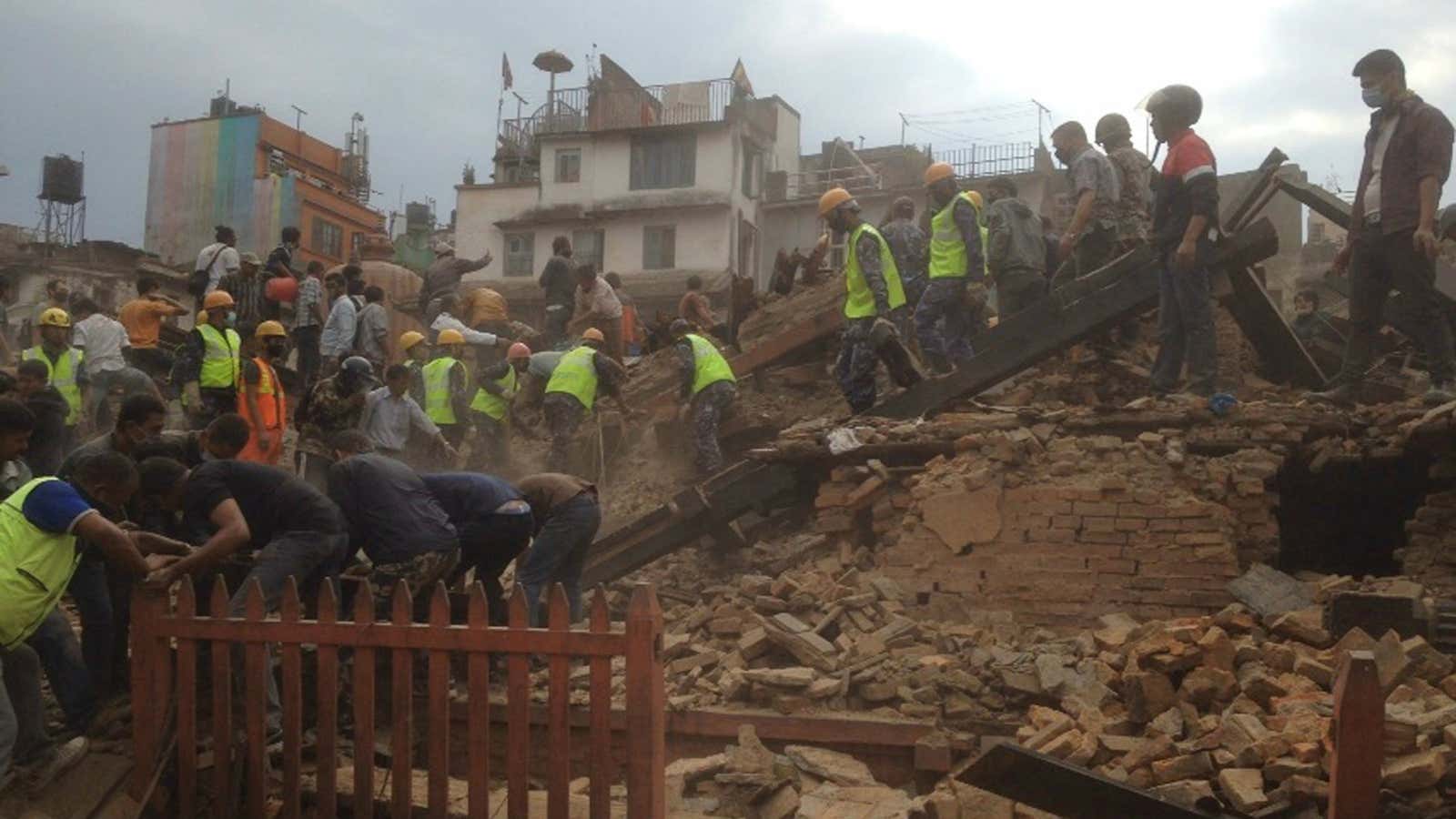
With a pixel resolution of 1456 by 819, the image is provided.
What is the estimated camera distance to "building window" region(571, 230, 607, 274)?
3816cm

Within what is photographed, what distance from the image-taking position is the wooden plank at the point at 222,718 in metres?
4.94

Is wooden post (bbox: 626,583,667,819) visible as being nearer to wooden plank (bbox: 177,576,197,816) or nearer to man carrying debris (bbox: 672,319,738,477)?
wooden plank (bbox: 177,576,197,816)

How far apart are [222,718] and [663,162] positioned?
34.0m

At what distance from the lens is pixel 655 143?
37.9 m

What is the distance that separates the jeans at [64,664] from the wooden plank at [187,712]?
0.77m

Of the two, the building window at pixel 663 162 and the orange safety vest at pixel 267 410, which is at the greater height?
the building window at pixel 663 162

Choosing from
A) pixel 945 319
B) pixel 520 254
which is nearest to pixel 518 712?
pixel 945 319

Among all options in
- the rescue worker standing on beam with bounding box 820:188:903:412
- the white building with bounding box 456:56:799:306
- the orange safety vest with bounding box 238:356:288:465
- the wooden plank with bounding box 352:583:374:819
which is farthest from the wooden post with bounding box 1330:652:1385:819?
the white building with bounding box 456:56:799:306

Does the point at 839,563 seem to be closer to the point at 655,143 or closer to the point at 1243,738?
the point at 1243,738

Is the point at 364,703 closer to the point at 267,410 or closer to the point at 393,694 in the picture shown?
the point at 393,694

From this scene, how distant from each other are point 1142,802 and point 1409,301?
473 centimetres

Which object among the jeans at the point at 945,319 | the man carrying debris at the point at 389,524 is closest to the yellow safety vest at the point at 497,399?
the jeans at the point at 945,319

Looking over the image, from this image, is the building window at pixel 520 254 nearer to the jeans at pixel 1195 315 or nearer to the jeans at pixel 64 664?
the jeans at pixel 1195 315

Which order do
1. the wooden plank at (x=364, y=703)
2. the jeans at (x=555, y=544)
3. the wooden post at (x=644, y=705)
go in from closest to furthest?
1. the wooden post at (x=644, y=705)
2. the wooden plank at (x=364, y=703)
3. the jeans at (x=555, y=544)
